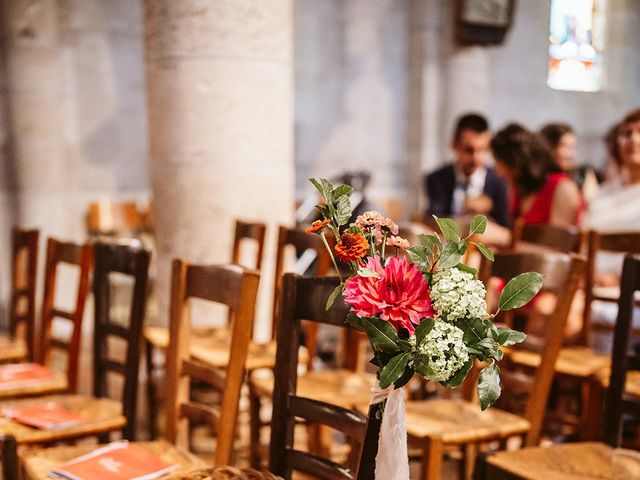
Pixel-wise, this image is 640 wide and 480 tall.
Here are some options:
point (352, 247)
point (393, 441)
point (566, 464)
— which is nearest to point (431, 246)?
point (352, 247)

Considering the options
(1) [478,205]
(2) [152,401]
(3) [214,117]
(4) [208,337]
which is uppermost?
(3) [214,117]

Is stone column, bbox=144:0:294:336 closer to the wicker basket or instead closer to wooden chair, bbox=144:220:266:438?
wooden chair, bbox=144:220:266:438

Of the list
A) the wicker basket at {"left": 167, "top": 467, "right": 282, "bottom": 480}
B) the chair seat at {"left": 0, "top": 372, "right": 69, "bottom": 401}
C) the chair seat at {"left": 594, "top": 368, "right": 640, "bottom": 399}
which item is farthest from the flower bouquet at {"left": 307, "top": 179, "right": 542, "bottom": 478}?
the chair seat at {"left": 0, "top": 372, "right": 69, "bottom": 401}

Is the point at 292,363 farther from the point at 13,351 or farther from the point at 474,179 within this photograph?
the point at 474,179

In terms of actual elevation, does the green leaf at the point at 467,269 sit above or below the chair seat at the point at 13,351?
above

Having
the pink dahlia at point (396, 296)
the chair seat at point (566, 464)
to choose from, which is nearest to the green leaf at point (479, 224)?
the pink dahlia at point (396, 296)

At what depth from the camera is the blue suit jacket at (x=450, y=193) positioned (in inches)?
165

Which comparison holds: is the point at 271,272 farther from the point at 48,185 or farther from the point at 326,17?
the point at 326,17

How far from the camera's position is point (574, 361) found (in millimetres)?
2875

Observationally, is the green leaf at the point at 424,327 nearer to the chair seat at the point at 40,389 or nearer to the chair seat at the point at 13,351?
the chair seat at the point at 40,389

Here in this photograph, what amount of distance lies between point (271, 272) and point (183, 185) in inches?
25.6

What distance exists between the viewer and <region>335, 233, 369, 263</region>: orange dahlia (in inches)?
43.0

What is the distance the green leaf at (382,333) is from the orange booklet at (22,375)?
2044 millimetres

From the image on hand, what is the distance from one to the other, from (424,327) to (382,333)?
0.07 meters
